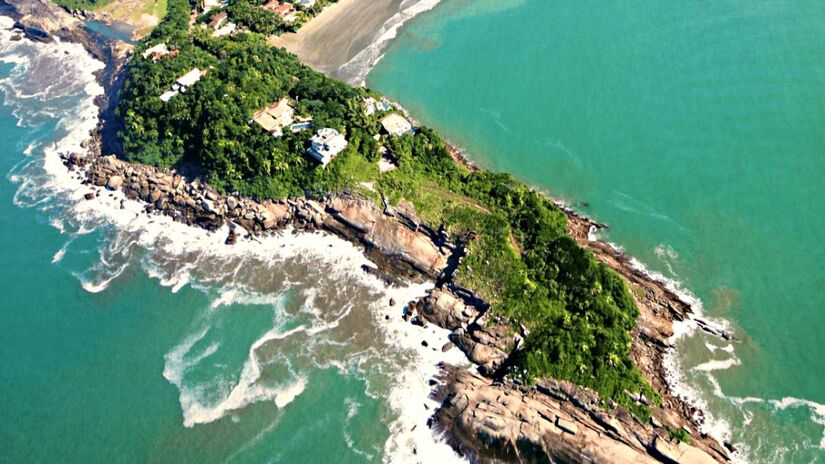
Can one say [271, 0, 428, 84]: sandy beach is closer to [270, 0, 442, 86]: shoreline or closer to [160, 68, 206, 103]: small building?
[270, 0, 442, 86]: shoreline

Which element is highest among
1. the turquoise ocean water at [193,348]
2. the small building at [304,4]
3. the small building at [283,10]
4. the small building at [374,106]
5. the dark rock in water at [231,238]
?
the small building at [304,4]

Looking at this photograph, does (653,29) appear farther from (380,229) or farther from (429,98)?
(380,229)

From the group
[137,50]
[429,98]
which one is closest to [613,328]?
[429,98]

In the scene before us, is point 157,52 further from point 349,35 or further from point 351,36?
point 351,36

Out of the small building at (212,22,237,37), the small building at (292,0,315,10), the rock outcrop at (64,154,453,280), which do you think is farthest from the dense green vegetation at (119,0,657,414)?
the small building at (292,0,315,10)

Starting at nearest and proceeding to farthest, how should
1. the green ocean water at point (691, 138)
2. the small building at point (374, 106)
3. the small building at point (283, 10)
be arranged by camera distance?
the green ocean water at point (691, 138) → the small building at point (374, 106) → the small building at point (283, 10)

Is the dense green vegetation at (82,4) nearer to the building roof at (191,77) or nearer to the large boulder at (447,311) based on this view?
the building roof at (191,77)

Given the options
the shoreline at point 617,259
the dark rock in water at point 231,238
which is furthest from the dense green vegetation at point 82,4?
the shoreline at point 617,259
